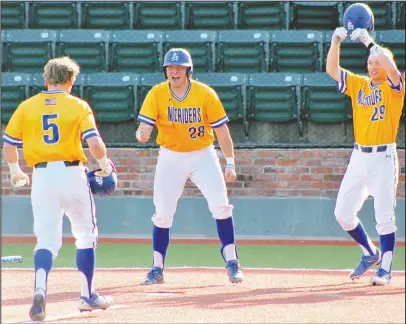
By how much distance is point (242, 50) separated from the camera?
14.2 m

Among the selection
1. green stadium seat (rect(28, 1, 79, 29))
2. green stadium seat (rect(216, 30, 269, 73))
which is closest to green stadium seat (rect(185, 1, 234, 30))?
green stadium seat (rect(216, 30, 269, 73))

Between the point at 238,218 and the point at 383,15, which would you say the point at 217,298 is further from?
the point at 383,15

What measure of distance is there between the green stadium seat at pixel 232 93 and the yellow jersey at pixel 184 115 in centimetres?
538

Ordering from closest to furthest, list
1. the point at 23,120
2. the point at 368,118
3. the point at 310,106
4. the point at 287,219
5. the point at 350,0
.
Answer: the point at 23,120 → the point at 368,118 → the point at 287,219 → the point at 310,106 → the point at 350,0

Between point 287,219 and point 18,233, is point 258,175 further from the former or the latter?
point 18,233

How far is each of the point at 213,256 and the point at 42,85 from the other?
435 cm

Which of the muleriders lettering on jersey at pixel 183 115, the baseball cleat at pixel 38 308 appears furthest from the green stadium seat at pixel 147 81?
the baseball cleat at pixel 38 308

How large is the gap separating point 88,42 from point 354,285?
7.28m

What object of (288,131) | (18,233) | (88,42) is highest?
(88,42)

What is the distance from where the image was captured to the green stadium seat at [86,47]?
14.4 metres

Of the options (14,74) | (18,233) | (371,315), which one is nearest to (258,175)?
(18,233)

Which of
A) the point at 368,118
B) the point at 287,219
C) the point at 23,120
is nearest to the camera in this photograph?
the point at 23,120

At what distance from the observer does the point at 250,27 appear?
14.9 m

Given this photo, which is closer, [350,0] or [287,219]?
[287,219]
